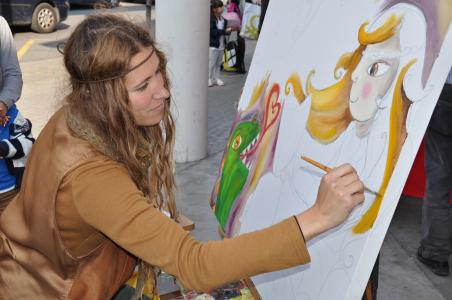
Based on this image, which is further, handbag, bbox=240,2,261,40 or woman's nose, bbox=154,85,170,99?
handbag, bbox=240,2,261,40

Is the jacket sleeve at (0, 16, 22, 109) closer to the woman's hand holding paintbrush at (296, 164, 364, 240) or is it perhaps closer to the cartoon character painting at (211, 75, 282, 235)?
the cartoon character painting at (211, 75, 282, 235)

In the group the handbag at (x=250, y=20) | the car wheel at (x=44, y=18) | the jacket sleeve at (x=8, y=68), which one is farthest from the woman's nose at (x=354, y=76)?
the car wheel at (x=44, y=18)

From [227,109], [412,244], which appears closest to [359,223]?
[412,244]

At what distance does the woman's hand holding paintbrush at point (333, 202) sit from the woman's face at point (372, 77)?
28cm

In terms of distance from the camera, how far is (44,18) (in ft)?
A: 34.7

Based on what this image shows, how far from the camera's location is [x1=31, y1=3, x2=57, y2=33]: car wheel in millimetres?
10462

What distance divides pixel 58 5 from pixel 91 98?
10.5 metres

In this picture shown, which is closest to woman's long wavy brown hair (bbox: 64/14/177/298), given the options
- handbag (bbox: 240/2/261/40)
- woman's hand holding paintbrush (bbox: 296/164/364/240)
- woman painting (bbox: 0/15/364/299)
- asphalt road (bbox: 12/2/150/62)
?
woman painting (bbox: 0/15/364/299)

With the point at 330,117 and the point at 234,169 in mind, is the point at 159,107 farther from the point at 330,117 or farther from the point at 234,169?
the point at 234,169

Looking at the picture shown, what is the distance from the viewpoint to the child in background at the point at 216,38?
23.0ft

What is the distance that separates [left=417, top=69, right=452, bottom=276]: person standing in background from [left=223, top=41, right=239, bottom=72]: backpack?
532 cm

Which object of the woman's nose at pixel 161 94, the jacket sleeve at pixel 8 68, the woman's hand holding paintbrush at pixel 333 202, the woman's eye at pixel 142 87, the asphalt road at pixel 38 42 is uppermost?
the woman's eye at pixel 142 87

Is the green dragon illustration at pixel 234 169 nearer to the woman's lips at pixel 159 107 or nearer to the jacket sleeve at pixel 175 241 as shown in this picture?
the woman's lips at pixel 159 107

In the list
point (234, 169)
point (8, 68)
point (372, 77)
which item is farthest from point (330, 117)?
point (8, 68)
